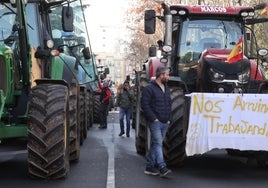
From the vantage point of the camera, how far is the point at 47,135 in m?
8.08

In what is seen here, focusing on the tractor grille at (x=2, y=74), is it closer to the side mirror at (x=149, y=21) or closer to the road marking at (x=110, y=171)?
the road marking at (x=110, y=171)

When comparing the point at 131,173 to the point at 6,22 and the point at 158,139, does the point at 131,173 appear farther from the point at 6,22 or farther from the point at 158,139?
the point at 6,22

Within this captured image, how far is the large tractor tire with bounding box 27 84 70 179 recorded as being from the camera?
8062 mm

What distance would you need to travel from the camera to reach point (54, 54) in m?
9.68

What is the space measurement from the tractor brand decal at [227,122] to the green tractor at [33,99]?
199 cm

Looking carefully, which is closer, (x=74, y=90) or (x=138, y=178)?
(x=138, y=178)

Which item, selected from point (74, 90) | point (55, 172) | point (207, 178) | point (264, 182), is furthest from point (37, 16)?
point (264, 182)

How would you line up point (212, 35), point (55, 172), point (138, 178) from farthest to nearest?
1. point (212, 35)
2. point (138, 178)
3. point (55, 172)

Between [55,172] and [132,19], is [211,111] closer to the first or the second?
[55,172]

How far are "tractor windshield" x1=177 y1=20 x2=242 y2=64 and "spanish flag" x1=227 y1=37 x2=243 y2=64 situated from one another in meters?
1.38

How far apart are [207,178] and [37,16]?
4.01 m

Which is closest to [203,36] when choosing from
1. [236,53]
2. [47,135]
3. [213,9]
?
[213,9]

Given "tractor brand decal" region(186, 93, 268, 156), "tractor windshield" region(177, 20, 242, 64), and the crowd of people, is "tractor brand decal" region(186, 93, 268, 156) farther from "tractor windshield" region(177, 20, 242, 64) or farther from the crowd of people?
"tractor windshield" region(177, 20, 242, 64)

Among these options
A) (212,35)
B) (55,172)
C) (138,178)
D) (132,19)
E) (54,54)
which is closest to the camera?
(55,172)
